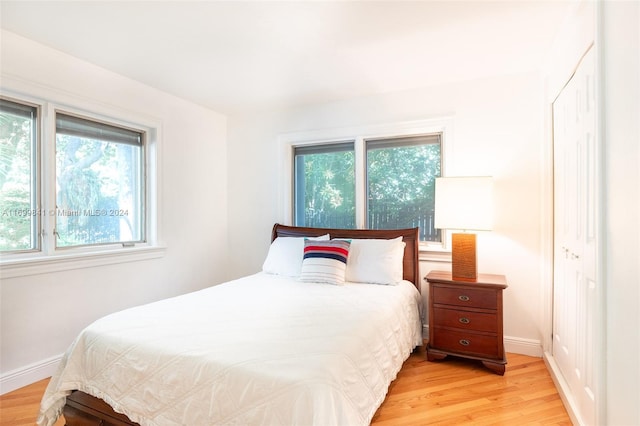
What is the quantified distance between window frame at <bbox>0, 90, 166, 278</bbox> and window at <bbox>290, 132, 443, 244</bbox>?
4.90 feet

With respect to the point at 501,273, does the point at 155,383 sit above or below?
below

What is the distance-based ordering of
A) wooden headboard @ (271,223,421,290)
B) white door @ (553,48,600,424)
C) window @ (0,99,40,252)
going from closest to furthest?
white door @ (553,48,600,424), window @ (0,99,40,252), wooden headboard @ (271,223,421,290)

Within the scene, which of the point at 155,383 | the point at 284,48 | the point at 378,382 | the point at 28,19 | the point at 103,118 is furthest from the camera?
the point at 103,118

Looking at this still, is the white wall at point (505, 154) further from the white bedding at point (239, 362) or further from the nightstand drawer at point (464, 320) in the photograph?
the white bedding at point (239, 362)

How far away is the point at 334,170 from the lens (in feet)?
12.3

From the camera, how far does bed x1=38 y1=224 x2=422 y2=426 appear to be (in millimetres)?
1281

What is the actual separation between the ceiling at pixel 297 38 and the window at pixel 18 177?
0.57 metres

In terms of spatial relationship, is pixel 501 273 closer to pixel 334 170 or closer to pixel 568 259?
pixel 568 259

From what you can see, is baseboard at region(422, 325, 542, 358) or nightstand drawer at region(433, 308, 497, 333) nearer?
nightstand drawer at region(433, 308, 497, 333)

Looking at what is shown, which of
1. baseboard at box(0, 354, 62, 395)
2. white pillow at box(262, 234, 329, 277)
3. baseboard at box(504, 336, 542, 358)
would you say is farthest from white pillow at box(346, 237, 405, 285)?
baseboard at box(0, 354, 62, 395)

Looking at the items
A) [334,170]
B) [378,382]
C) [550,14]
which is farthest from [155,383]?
[550,14]

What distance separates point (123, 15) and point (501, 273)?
11.3 feet

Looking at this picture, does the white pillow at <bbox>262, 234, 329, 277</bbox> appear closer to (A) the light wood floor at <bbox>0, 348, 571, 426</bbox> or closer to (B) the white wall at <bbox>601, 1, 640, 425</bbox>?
(A) the light wood floor at <bbox>0, 348, 571, 426</bbox>

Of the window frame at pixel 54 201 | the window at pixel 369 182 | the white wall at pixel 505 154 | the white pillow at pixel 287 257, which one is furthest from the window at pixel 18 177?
the white wall at pixel 505 154
